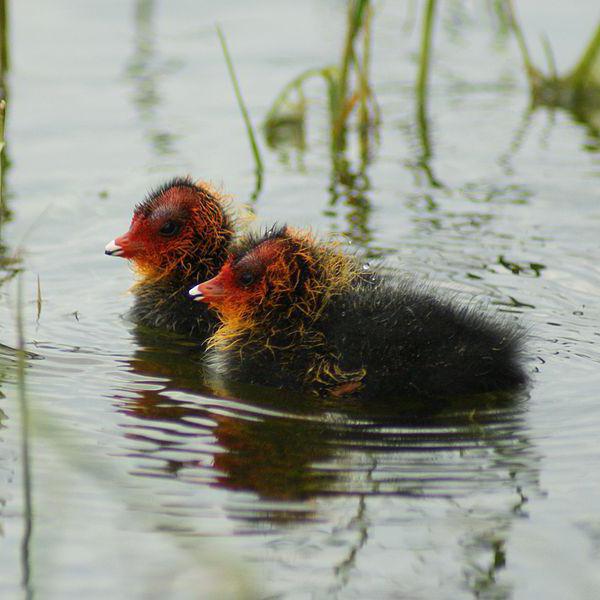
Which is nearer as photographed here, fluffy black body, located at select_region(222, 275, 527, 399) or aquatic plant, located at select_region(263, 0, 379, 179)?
fluffy black body, located at select_region(222, 275, 527, 399)

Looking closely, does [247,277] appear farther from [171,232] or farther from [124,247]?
[124,247]

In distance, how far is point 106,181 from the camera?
A: 28.3ft

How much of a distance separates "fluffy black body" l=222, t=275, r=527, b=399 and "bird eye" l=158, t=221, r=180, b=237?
1.02m

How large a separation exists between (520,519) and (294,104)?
6.41m

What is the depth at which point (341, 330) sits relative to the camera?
5.25 m

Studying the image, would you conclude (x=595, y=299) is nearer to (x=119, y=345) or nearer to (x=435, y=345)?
(x=435, y=345)

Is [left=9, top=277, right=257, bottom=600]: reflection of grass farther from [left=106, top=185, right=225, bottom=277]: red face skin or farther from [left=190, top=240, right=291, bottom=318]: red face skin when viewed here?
[left=106, top=185, right=225, bottom=277]: red face skin

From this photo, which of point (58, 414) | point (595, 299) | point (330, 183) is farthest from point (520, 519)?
point (330, 183)

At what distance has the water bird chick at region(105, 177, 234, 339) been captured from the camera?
612 cm

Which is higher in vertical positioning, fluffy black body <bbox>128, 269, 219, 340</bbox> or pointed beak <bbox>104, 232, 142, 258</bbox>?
pointed beak <bbox>104, 232, 142, 258</bbox>

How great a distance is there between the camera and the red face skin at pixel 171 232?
612 cm

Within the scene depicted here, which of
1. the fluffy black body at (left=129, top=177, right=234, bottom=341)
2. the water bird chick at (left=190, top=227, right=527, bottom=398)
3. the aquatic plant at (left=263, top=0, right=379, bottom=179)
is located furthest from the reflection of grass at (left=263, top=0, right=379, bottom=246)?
the water bird chick at (left=190, top=227, right=527, bottom=398)

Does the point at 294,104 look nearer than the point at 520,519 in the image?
No

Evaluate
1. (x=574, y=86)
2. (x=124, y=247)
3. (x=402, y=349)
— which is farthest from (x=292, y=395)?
(x=574, y=86)
